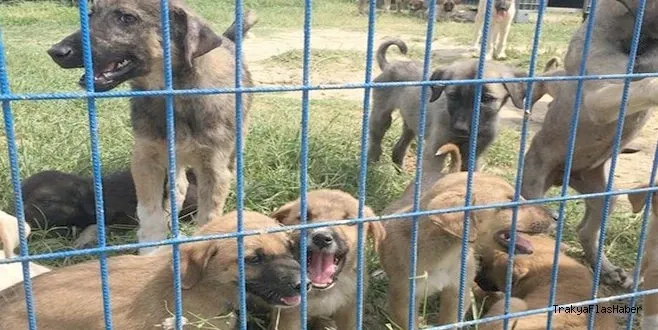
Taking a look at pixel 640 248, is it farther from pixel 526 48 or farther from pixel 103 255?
pixel 526 48

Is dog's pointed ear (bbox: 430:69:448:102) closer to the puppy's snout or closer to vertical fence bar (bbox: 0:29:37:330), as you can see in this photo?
the puppy's snout

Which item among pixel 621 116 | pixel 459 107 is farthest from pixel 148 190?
pixel 621 116

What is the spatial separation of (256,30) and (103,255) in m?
14.9

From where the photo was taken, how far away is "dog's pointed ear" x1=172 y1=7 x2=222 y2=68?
3.56 m

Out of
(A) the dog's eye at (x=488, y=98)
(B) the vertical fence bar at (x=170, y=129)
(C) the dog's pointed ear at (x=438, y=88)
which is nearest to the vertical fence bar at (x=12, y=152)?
(B) the vertical fence bar at (x=170, y=129)

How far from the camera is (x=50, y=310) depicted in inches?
106

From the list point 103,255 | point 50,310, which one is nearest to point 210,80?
point 50,310

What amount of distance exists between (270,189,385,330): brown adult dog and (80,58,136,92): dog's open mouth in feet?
3.55

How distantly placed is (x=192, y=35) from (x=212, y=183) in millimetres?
938

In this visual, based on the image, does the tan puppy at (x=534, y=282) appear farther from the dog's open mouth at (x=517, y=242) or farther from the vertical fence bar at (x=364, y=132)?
the vertical fence bar at (x=364, y=132)

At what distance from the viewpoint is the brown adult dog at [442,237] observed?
3330 mm

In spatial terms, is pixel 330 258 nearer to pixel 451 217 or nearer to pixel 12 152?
pixel 451 217

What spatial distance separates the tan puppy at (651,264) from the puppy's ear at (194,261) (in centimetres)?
211

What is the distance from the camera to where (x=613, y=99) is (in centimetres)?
375
